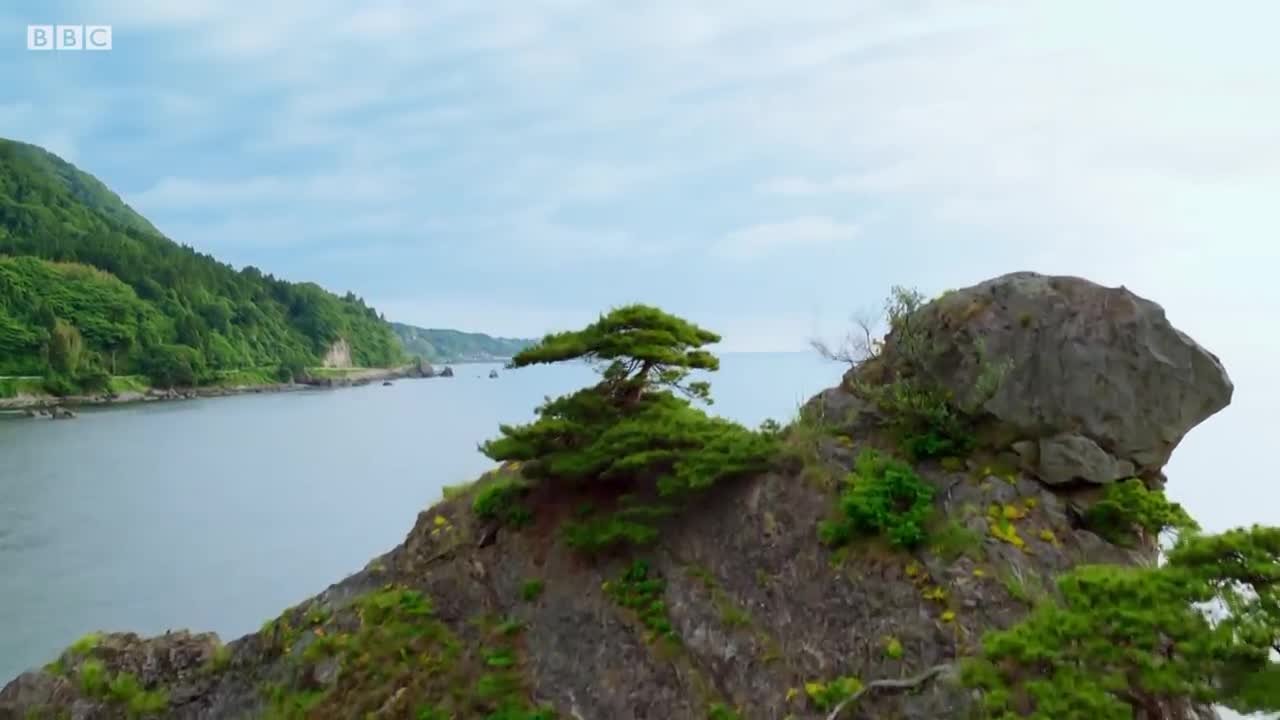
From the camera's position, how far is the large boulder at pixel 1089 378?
9766mm

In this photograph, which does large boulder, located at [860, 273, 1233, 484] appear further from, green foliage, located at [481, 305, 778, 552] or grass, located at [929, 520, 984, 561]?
green foliage, located at [481, 305, 778, 552]

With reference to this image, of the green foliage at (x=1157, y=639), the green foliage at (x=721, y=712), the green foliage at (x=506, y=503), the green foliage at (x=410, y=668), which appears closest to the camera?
the green foliage at (x=1157, y=639)

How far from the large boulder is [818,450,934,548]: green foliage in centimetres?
145

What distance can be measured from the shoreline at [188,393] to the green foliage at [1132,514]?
8012cm

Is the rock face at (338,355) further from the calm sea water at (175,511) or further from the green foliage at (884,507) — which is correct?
the green foliage at (884,507)

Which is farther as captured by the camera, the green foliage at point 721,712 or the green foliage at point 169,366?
the green foliage at point 169,366

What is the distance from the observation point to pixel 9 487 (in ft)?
121

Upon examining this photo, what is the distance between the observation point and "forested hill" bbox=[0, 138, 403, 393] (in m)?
81.4

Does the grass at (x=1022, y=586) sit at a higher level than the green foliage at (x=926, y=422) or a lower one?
lower

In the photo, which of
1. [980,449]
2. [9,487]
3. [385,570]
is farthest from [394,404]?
[980,449]

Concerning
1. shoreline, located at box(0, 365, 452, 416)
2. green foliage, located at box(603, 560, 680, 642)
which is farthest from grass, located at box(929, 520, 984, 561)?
shoreline, located at box(0, 365, 452, 416)

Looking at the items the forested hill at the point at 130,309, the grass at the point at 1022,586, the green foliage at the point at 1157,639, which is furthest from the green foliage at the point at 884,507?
the forested hill at the point at 130,309

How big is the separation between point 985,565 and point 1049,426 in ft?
6.88

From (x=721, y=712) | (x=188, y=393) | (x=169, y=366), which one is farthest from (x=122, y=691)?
(x=169, y=366)
